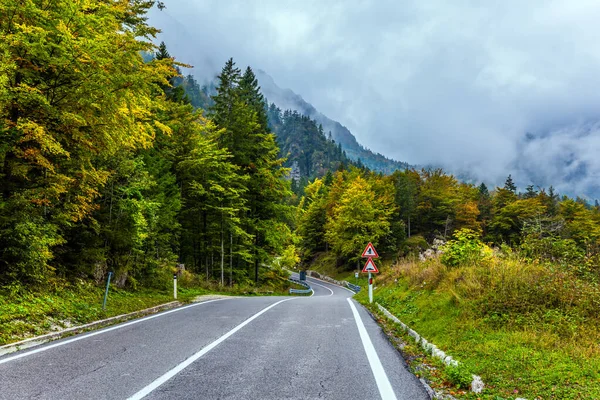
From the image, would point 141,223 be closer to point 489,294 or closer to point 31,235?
point 31,235

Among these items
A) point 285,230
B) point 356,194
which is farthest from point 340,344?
point 356,194

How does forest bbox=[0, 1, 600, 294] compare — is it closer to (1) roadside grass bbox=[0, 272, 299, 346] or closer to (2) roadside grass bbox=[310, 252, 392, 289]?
(1) roadside grass bbox=[0, 272, 299, 346]

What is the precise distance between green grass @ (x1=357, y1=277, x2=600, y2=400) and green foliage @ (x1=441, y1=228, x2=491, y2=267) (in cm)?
222

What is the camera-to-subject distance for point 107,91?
25.2 feet

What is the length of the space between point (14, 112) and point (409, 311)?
37.1ft

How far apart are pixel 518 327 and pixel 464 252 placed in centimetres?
445

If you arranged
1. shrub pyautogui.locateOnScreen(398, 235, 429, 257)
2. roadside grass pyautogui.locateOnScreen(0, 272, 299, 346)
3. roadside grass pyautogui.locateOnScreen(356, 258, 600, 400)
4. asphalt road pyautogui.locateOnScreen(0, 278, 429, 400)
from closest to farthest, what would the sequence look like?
asphalt road pyautogui.locateOnScreen(0, 278, 429, 400)
roadside grass pyautogui.locateOnScreen(356, 258, 600, 400)
roadside grass pyautogui.locateOnScreen(0, 272, 299, 346)
shrub pyautogui.locateOnScreen(398, 235, 429, 257)

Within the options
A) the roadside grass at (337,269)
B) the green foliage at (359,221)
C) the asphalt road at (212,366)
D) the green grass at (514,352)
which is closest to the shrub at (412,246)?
the roadside grass at (337,269)

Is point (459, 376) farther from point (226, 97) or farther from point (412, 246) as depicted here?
point (412, 246)

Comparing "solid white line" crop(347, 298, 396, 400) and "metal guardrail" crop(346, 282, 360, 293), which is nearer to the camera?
"solid white line" crop(347, 298, 396, 400)

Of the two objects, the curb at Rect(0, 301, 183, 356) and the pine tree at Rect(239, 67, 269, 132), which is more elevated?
the pine tree at Rect(239, 67, 269, 132)

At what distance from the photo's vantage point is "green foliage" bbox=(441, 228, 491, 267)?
10.1m

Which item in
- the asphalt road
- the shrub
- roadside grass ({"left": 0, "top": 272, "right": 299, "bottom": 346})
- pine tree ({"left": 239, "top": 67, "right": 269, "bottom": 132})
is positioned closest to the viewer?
the asphalt road

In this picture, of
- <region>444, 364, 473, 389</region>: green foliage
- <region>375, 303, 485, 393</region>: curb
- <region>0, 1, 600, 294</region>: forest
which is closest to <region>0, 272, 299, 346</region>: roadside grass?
<region>0, 1, 600, 294</region>: forest
